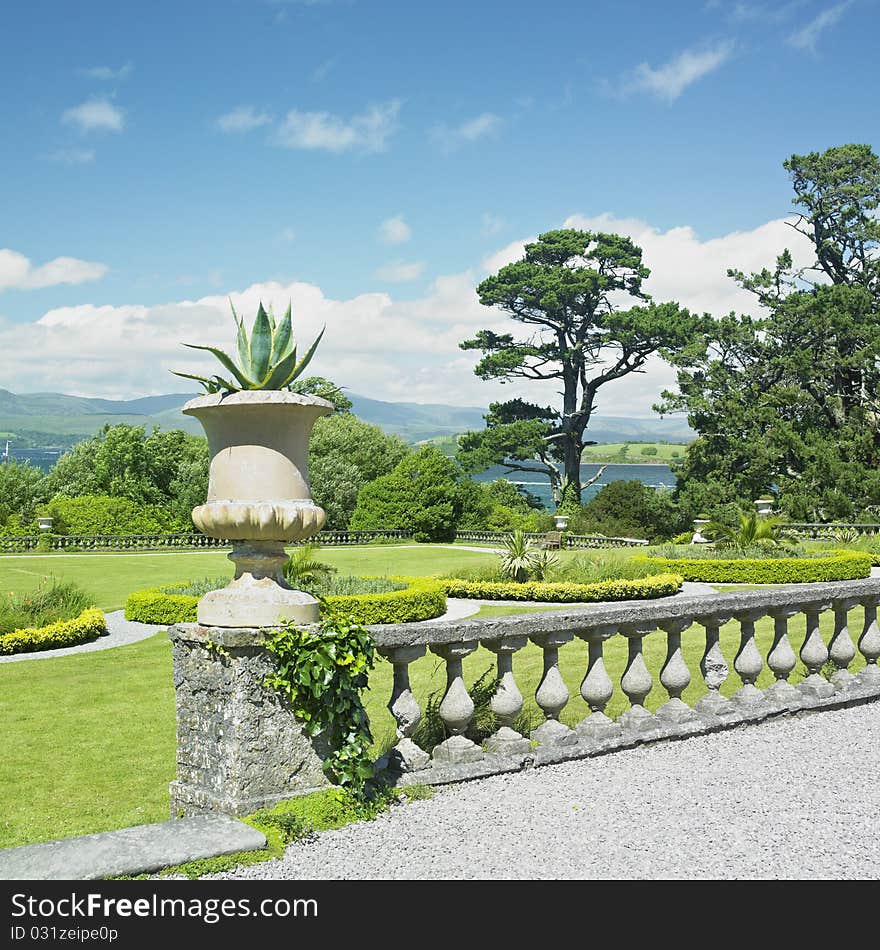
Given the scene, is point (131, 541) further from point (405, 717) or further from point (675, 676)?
point (405, 717)

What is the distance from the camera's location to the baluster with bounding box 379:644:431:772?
4.68m

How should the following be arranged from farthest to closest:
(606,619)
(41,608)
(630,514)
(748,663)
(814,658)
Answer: (630,514) < (41,608) < (814,658) < (748,663) < (606,619)

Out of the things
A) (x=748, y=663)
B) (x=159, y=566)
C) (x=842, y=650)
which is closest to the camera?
(x=748, y=663)

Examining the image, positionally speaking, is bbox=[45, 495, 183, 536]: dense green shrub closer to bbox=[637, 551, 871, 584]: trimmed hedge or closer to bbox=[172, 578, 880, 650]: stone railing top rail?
bbox=[637, 551, 871, 584]: trimmed hedge

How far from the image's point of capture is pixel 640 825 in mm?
4246

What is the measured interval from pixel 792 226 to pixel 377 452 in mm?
22884

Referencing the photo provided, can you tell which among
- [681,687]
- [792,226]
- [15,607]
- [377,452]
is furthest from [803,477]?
[681,687]

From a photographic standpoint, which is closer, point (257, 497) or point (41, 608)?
point (257, 497)

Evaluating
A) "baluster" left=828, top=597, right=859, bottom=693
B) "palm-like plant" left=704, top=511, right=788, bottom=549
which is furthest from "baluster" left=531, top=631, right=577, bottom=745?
"palm-like plant" left=704, top=511, right=788, bottom=549

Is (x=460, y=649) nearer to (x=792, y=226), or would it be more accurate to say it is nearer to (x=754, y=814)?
(x=754, y=814)

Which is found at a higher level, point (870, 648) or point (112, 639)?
point (870, 648)

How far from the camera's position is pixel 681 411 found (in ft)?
125

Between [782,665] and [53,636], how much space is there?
10.7 meters

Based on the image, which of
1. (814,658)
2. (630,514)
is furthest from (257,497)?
(630,514)
